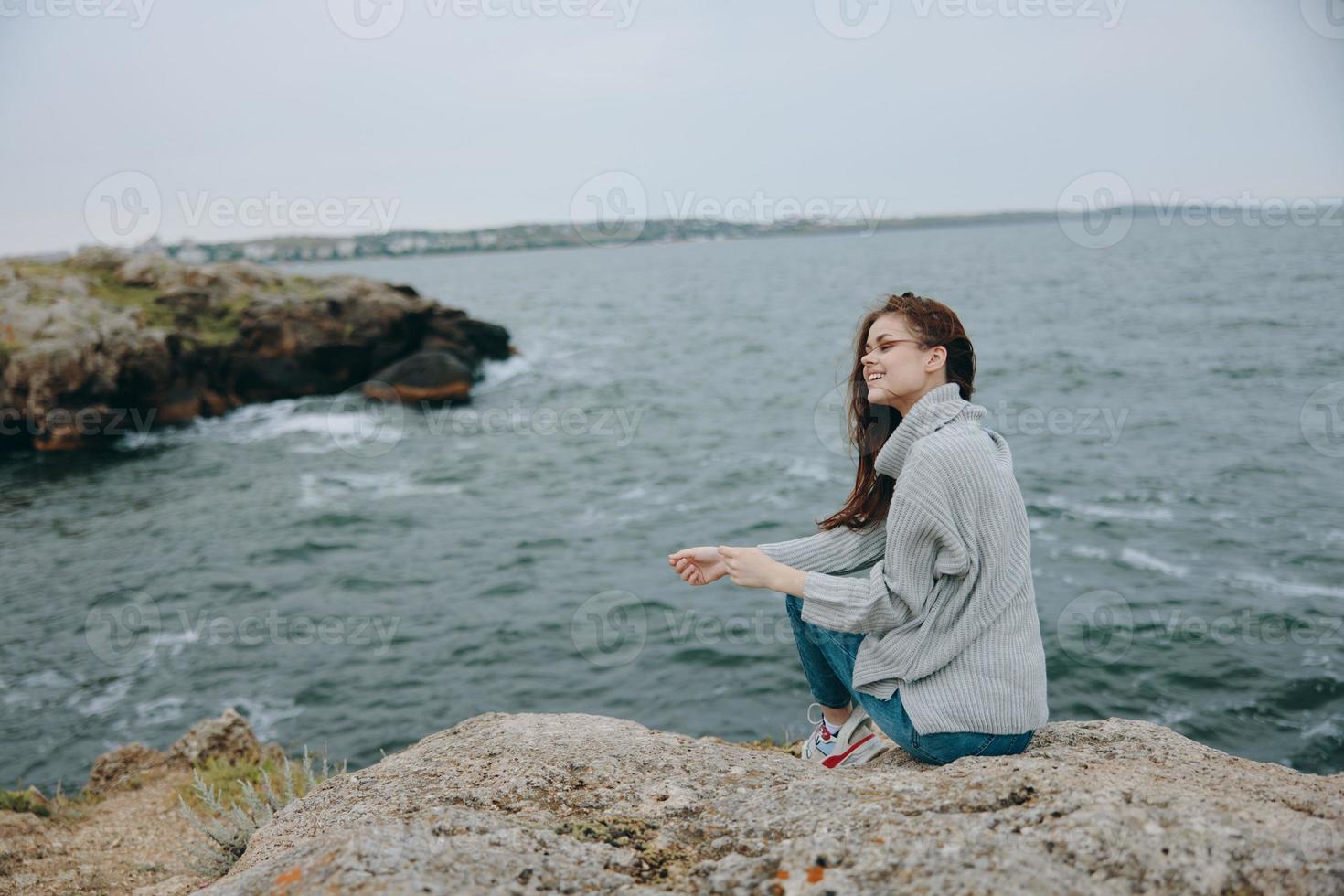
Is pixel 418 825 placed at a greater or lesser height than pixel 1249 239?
lesser

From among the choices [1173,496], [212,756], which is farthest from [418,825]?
[1173,496]

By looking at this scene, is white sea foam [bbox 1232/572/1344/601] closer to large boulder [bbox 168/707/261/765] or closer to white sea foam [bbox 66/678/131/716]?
large boulder [bbox 168/707/261/765]

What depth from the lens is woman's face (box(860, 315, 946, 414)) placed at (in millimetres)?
3648

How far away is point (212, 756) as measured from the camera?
24.9 ft

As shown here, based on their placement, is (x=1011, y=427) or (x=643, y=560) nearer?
(x=643, y=560)

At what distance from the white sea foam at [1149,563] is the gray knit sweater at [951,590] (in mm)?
11712

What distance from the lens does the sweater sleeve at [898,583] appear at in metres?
3.31

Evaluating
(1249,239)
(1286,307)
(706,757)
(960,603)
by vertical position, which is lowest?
(706,757)

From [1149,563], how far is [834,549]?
11985mm

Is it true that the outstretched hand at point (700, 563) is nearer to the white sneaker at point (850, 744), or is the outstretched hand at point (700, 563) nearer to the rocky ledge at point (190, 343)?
the white sneaker at point (850, 744)

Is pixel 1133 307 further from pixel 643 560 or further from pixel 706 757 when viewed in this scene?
pixel 706 757

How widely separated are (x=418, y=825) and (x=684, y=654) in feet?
31.5

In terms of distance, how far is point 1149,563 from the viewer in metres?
13.8

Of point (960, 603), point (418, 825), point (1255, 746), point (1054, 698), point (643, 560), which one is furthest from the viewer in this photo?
point (643, 560)
